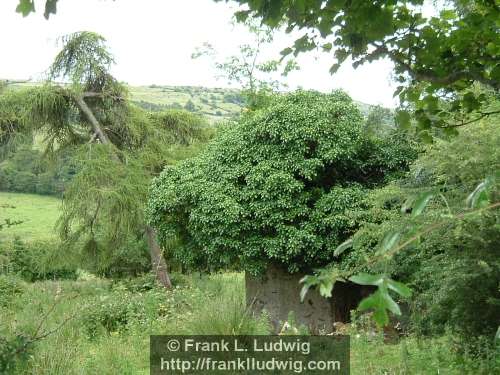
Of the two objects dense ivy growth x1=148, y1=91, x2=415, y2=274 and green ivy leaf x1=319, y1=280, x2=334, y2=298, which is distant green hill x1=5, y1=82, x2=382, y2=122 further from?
green ivy leaf x1=319, y1=280, x2=334, y2=298

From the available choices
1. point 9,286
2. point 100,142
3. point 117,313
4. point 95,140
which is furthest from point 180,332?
point 95,140

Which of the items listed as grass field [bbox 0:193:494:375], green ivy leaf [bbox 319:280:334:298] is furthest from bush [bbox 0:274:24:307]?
green ivy leaf [bbox 319:280:334:298]

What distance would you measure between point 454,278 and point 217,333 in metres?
2.47

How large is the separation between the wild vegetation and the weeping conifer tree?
6 centimetres

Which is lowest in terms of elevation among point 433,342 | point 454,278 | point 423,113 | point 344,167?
point 433,342

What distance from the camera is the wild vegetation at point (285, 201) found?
3053 mm

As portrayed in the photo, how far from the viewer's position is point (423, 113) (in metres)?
3.38

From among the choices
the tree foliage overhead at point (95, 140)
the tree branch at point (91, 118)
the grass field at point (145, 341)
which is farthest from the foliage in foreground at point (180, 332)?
the tree branch at point (91, 118)

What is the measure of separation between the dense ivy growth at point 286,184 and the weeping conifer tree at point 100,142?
14.9 feet

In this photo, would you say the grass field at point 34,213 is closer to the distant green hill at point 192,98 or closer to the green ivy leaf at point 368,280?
A: the distant green hill at point 192,98

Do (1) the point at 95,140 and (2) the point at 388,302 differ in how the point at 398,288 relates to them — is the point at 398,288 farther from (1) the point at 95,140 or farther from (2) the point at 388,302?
(1) the point at 95,140

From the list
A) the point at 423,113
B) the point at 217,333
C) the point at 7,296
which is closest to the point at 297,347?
the point at 217,333

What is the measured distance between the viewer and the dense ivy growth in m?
10.5

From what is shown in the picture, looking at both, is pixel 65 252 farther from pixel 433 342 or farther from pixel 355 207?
pixel 433 342
